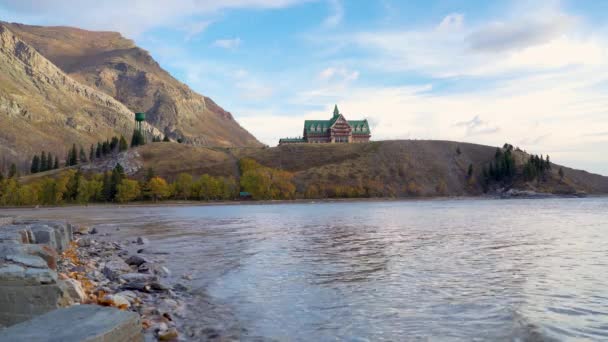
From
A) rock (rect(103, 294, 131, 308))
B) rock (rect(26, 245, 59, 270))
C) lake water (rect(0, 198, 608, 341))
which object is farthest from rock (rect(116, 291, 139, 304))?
rock (rect(26, 245, 59, 270))

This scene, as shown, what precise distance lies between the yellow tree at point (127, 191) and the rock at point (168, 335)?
163 meters

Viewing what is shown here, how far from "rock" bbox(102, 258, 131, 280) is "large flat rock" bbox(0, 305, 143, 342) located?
10.6 meters

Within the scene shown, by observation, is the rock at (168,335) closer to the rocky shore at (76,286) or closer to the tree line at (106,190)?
the rocky shore at (76,286)

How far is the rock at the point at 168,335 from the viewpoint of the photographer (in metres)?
11.2

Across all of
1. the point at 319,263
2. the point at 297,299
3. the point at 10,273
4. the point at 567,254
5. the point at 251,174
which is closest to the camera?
the point at 10,273

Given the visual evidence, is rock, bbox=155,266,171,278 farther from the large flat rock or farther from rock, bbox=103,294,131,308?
the large flat rock

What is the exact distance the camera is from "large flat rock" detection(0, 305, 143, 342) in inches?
277

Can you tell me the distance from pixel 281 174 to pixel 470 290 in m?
171

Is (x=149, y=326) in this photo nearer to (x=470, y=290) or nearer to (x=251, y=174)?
(x=470, y=290)

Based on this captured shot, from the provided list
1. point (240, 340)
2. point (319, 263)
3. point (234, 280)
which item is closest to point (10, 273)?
point (240, 340)

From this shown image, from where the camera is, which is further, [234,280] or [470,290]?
[234,280]

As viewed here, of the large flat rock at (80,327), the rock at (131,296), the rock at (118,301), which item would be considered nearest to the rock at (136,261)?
the rock at (131,296)

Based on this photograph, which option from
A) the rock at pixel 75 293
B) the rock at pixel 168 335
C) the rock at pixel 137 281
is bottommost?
the rock at pixel 168 335

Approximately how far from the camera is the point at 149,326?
11898 mm
